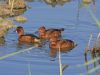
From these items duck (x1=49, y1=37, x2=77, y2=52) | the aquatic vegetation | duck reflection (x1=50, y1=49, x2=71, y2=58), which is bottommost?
duck reflection (x1=50, y1=49, x2=71, y2=58)

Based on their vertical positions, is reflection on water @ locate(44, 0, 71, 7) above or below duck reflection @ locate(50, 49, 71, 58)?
above

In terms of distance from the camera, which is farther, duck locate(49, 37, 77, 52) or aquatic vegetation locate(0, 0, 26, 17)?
aquatic vegetation locate(0, 0, 26, 17)

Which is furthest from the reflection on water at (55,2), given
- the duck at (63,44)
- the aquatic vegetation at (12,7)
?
the duck at (63,44)

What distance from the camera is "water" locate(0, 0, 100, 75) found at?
7.47m

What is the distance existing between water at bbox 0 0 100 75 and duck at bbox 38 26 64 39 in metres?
0.25

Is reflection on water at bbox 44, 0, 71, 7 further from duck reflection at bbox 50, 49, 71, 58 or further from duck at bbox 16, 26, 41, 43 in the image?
duck reflection at bbox 50, 49, 71, 58

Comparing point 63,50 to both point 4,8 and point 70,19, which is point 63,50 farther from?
point 4,8

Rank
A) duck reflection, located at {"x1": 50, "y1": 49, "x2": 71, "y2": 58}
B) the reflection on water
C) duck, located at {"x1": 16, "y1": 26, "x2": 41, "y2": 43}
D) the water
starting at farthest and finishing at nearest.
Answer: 1. the reflection on water
2. duck, located at {"x1": 16, "y1": 26, "x2": 41, "y2": 43}
3. duck reflection, located at {"x1": 50, "y1": 49, "x2": 71, "y2": 58}
4. the water

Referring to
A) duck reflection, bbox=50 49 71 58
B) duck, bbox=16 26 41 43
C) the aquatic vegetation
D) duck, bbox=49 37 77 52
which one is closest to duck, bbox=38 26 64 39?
duck, bbox=16 26 41 43

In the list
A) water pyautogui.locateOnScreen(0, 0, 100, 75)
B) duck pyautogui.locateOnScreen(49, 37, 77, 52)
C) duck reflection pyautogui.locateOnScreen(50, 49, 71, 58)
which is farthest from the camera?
duck pyautogui.locateOnScreen(49, 37, 77, 52)

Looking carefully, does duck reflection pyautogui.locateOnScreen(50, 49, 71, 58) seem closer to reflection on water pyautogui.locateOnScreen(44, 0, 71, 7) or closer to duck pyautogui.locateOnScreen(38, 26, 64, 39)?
duck pyautogui.locateOnScreen(38, 26, 64, 39)

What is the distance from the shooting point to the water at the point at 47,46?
7470 millimetres

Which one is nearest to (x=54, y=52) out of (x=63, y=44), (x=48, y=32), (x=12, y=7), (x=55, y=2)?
(x=63, y=44)

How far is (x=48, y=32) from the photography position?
34.7 feet
